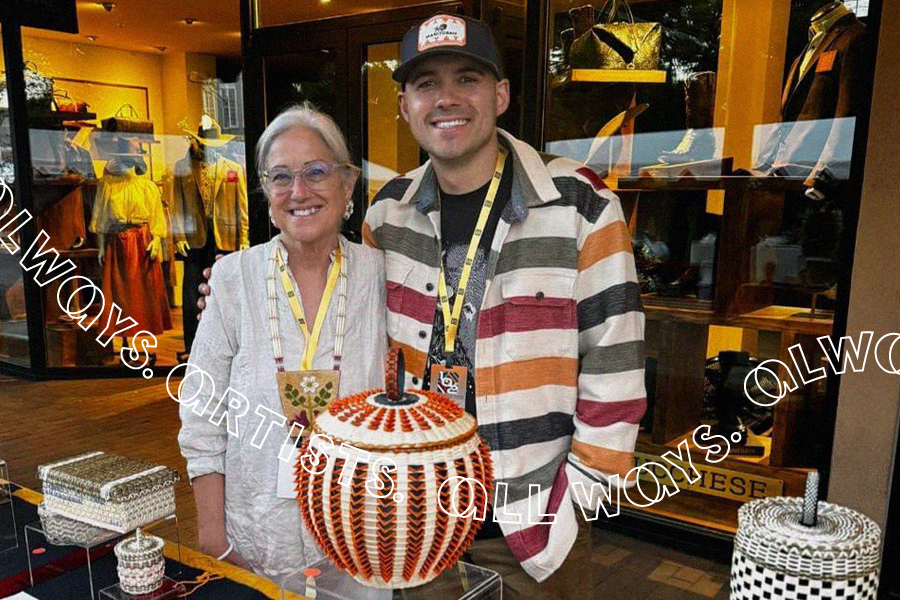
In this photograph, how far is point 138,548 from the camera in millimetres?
1239

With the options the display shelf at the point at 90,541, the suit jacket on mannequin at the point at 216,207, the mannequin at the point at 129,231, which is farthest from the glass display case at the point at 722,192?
the mannequin at the point at 129,231

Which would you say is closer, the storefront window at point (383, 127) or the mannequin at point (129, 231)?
the storefront window at point (383, 127)

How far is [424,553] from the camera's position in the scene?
3.24 feet

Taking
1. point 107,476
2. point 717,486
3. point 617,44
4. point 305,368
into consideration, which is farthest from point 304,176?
point 717,486

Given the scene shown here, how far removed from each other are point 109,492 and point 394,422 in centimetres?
69

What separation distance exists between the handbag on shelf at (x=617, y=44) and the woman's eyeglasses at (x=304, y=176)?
87.9 inches

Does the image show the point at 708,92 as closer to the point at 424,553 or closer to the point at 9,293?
the point at 424,553

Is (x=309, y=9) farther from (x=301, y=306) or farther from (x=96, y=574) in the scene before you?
(x=96, y=574)

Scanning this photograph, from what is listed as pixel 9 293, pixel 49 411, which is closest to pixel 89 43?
pixel 9 293

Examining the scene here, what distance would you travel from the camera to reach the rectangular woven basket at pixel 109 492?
1.30 m

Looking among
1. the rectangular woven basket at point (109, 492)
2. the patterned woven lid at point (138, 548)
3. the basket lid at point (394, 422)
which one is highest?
the basket lid at point (394, 422)

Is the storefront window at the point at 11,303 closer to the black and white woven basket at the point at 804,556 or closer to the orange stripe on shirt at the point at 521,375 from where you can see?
the orange stripe on shirt at the point at 521,375

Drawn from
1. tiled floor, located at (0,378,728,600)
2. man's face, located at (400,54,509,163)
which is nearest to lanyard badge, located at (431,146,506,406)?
man's face, located at (400,54,509,163)

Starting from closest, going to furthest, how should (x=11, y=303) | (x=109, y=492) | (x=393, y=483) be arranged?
(x=393, y=483) → (x=109, y=492) → (x=11, y=303)
